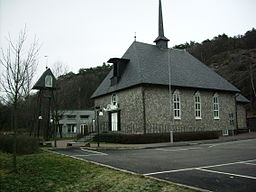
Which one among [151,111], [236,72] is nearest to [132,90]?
[151,111]

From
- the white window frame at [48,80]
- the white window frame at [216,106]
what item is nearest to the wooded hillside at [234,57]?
the white window frame at [216,106]

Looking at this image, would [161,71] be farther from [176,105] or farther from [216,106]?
[216,106]

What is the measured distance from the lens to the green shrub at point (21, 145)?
1402cm

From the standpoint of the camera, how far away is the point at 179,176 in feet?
23.7

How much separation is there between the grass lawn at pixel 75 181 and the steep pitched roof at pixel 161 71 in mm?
14974

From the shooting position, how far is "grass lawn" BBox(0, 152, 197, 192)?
20.2ft

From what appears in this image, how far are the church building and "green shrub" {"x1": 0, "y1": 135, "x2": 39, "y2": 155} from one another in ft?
34.4

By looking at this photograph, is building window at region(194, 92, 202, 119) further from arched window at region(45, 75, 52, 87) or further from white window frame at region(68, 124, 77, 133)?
white window frame at region(68, 124, 77, 133)

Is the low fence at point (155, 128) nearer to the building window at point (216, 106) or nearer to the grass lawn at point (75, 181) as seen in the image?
the building window at point (216, 106)

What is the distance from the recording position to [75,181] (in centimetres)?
707

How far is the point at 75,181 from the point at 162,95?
18.0 m

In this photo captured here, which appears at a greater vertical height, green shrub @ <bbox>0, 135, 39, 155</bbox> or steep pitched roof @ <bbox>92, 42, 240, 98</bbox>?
steep pitched roof @ <bbox>92, 42, 240, 98</bbox>

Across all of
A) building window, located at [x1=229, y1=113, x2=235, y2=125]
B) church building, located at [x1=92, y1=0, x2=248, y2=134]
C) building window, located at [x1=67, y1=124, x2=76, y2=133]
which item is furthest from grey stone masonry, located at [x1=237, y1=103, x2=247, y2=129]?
building window, located at [x1=67, y1=124, x2=76, y2=133]

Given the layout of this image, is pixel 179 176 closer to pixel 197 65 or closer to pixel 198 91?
pixel 198 91
